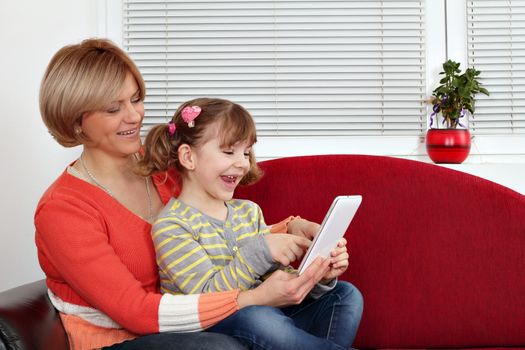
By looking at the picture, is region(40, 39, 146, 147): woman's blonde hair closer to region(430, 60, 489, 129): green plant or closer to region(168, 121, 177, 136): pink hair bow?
region(168, 121, 177, 136): pink hair bow

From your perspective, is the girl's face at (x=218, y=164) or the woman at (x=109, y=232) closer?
the woman at (x=109, y=232)

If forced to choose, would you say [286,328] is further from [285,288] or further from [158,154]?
[158,154]

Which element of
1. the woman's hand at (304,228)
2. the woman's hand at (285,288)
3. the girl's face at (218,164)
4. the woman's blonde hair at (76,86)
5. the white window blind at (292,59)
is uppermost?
the white window blind at (292,59)

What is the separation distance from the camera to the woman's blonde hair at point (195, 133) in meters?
1.63

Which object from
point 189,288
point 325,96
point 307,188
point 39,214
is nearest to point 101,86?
point 39,214

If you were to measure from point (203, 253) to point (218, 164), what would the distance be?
0.72 ft

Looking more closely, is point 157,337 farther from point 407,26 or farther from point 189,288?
point 407,26

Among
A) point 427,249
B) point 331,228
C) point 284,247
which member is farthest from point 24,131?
point 427,249

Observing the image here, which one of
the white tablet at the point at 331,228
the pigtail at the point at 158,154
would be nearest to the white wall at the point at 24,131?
the pigtail at the point at 158,154

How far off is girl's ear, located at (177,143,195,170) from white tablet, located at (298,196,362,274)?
0.40m

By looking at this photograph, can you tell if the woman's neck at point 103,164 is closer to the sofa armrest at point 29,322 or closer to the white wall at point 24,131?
the sofa armrest at point 29,322

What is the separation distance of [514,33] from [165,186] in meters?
1.45

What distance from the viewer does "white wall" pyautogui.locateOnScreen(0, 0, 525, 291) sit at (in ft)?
6.79

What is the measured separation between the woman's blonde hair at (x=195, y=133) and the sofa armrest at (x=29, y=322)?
0.38m
